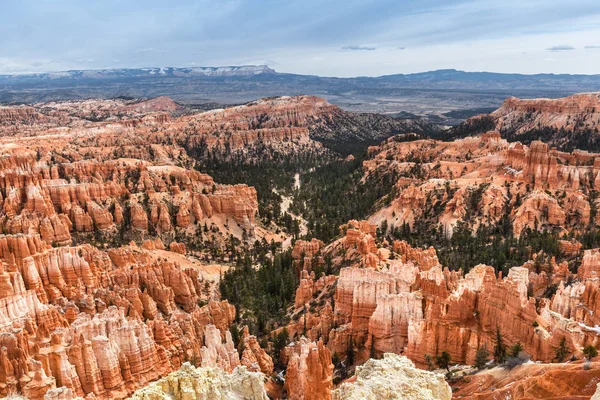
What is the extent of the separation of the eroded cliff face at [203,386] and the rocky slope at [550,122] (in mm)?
125493

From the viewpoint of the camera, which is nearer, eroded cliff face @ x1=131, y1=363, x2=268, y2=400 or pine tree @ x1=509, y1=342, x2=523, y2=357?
eroded cliff face @ x1=131, y1=363, x2=268, y2=400

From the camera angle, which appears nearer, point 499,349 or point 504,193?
point 499,349

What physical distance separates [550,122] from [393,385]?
155401mm

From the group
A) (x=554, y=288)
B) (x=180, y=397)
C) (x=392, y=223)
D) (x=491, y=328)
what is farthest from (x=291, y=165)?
(x=180, y=397)

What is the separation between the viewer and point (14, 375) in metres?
22.9

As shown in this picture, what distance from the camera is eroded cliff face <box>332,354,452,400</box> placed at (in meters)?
16.2

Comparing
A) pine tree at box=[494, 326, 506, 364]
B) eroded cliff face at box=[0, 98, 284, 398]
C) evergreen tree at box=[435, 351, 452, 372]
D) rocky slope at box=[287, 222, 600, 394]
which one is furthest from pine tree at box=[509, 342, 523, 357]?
eroded cliff face at box=[0, 98, 284, 398]

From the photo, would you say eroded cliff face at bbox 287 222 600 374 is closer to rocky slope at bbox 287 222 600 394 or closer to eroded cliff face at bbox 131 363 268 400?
rocky slope at bbox 287 222 600 394

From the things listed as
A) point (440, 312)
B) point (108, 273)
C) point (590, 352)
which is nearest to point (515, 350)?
point (590, 352)

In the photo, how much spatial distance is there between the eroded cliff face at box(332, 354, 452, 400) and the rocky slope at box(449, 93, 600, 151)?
123 meters

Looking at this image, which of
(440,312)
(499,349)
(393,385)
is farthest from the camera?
(440,312)

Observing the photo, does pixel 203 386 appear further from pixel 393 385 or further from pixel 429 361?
pixel 429 361

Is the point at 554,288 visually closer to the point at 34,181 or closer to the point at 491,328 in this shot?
the point at 491,328

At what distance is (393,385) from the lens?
16.5 m
